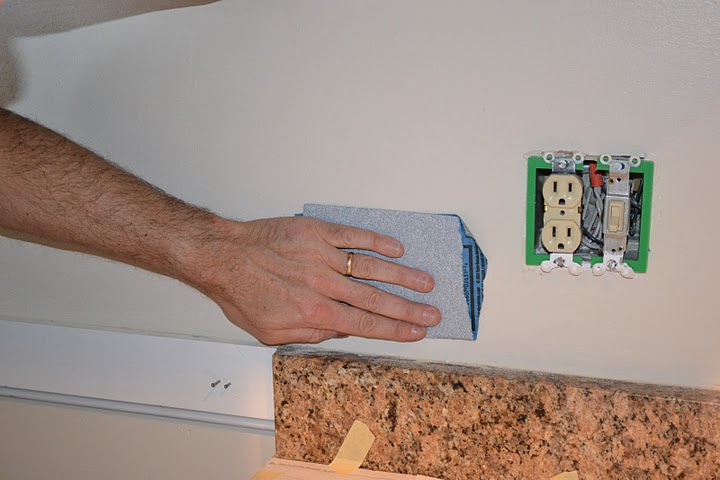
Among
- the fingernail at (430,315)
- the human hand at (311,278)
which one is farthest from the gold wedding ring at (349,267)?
the fingernail at (430,315)

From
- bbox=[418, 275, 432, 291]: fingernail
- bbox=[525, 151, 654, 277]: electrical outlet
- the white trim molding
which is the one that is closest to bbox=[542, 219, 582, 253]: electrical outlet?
bbox=[525, 151, 654, 277]: electrical outlet

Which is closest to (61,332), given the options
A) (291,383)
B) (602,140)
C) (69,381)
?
(69,381)

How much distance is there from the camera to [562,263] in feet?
2.92

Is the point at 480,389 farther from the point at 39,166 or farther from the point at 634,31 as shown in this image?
the point at 39,166

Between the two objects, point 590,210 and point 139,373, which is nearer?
point 590,210

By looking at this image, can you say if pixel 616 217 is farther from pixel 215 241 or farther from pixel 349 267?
pixel 215 241

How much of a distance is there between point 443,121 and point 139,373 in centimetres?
61

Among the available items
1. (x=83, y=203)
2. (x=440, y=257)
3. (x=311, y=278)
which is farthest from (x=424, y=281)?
(x=83, y=203)

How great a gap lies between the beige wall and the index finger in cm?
34

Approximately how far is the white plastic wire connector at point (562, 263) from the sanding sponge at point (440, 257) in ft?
0.26

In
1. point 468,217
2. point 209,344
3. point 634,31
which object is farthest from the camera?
point 209,344

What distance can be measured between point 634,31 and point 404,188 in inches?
12.9

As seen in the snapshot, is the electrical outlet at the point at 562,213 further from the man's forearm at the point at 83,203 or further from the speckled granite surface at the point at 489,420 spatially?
the man's forearm at the point at 83,203

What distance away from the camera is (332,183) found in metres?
0.97
